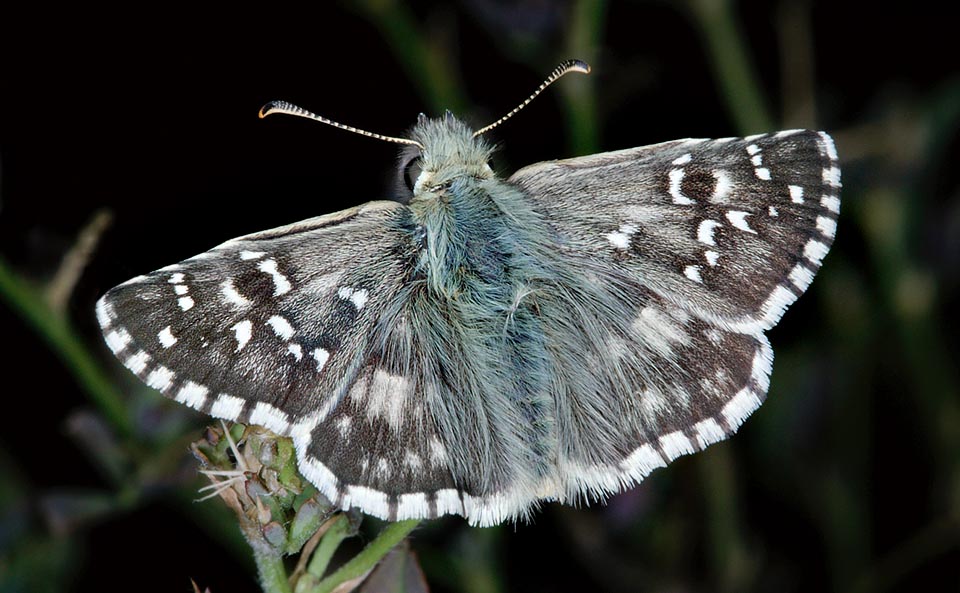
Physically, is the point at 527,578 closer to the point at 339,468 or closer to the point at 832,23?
the point at 339,468

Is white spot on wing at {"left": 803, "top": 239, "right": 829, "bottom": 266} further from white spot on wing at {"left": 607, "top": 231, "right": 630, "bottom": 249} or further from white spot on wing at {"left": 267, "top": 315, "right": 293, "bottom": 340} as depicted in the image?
white spot on wing at {"left": 267, "top": 315, "right": 293, "bottom": 340}

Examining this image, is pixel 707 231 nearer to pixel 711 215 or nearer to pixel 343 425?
pixel 711 215

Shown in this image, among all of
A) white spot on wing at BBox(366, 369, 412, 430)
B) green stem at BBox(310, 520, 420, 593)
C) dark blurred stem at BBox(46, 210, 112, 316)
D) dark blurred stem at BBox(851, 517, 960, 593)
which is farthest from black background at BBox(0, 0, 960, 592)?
white spot on wing at BBox(366, 369, 412, 430)

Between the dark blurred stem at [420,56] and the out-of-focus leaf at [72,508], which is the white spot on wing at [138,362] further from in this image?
the dark blurred stem at [420,56]

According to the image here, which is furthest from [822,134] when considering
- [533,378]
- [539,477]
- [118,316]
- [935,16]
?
[935,16]

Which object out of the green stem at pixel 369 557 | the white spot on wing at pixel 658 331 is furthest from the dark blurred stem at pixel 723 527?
the green stem at pixel 369 557
